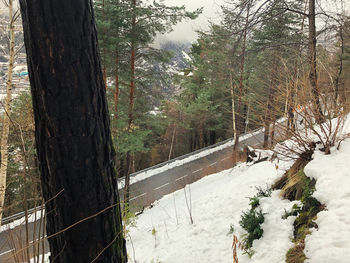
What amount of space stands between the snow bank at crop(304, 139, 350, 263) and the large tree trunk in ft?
5.60

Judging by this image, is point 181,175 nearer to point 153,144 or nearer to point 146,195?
point 146,195

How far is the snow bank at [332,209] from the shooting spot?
1772 millimetres

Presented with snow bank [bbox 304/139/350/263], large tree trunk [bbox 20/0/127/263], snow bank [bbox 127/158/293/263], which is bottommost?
snow bank [bbox 127/158/293/263]

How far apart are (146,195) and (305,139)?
35.8ft

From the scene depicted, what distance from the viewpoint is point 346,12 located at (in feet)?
16.7

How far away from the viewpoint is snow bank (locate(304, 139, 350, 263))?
5.82 feet

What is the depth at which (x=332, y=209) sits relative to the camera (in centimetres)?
218

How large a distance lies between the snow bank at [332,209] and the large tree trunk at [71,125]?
171 centimetres

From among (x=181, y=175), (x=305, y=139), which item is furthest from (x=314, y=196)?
(x=181, y=175)

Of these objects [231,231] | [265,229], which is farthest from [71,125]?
[231,231]

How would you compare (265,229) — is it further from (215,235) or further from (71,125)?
(71,125)

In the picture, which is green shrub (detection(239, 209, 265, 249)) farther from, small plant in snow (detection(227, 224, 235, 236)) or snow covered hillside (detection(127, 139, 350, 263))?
small plant in snow (detection(227, 224, 235, 236))

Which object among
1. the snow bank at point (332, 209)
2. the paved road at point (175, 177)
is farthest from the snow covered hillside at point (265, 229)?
the paved road at point (175, 177)

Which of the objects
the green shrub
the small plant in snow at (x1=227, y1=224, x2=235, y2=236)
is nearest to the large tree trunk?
the green shrub
